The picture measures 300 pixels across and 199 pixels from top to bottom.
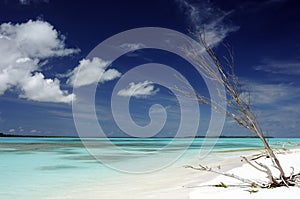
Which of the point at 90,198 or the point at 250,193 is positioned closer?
the point at 250,193

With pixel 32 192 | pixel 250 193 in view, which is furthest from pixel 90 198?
pixel 250 193

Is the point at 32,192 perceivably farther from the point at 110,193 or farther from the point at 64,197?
the point at 110,193

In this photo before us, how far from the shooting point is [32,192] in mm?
5711

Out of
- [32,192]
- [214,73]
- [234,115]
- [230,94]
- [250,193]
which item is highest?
[214,73]

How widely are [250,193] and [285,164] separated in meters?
3.97

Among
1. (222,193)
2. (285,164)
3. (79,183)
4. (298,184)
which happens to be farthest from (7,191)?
(285,164)

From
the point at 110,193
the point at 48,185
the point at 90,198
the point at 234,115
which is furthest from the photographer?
the point at 48,185

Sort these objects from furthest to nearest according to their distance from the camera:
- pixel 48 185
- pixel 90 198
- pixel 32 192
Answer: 1. pixel 48 185
2. pixel 32 192
3. pixel 90 198

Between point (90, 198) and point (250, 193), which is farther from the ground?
point (90, 198)

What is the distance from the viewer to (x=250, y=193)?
12.2 ft

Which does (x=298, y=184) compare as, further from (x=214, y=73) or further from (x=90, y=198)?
(x=90, y=198)

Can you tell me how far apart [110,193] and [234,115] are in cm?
277

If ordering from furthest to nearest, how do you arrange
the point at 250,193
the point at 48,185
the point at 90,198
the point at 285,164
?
the point at 285,164, the point at 48,185, the point at 90,198, the point at 250,193

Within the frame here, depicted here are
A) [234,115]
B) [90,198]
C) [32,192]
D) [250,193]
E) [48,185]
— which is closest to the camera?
[250,193]
